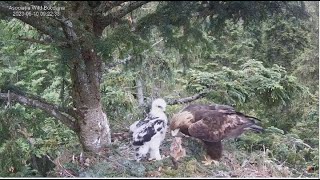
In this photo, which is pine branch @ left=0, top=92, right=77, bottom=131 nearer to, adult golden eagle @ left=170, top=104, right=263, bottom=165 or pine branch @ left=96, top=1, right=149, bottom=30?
pine branch @ left=96, top=1, right=149, bottom=30

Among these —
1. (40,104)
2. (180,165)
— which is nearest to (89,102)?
(40,104)

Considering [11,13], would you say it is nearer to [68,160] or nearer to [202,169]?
[68,160]

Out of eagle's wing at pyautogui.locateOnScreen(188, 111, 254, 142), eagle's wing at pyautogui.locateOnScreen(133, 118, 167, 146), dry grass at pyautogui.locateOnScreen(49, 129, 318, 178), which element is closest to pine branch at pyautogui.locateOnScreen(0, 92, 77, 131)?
dry grass at pyautogui.locateOnScreen(49, 129, 318, 178)

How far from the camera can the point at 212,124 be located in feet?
10.4

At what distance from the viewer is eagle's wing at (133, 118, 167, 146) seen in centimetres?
325

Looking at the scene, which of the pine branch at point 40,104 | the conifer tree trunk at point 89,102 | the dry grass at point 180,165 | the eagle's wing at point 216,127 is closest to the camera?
the eagle's wing at point 216,127

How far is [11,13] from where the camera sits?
2.83 m

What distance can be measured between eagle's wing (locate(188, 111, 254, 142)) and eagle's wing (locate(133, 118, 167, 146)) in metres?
0.24

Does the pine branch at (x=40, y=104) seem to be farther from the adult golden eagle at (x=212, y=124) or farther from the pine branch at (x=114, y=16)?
the adult golden eagle at (x=212, y=124)

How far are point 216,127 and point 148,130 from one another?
0.52 m

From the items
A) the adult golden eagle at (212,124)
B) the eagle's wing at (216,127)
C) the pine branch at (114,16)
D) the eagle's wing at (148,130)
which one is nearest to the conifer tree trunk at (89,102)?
the pine branch at (114,16)

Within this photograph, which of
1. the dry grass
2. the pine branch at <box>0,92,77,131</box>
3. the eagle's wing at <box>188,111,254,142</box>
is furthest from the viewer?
the pine branch at <box>0,92,77,131</box>

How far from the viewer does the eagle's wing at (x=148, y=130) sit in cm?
325

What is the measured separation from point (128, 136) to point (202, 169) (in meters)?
0.99
